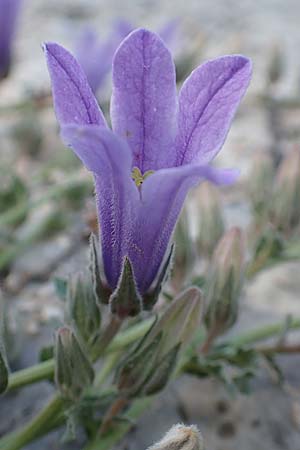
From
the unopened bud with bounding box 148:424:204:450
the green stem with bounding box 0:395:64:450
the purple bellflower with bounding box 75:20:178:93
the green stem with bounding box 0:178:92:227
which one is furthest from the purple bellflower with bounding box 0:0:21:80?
the unopened bud with bounding box 148:424:204:450

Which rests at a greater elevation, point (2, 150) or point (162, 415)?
point (2, 150)

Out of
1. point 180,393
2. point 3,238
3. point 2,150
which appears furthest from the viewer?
point 2,150

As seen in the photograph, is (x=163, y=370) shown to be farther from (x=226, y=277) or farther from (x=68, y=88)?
(x=68, y=88)

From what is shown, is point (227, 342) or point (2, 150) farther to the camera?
point (2, 150)

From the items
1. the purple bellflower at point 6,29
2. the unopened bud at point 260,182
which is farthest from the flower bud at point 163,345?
the purple bellflower at point 6,29

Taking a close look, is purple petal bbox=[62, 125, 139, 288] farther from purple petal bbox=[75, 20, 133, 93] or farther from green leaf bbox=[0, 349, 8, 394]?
purple petal bbox=[75, 20, 133, 93]

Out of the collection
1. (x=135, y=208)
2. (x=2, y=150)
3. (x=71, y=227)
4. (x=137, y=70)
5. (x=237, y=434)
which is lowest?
(x=237, y=434)

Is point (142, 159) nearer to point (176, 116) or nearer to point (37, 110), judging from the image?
point (176, 116)

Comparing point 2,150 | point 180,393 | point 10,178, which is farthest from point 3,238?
point 2,150
